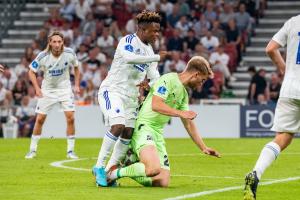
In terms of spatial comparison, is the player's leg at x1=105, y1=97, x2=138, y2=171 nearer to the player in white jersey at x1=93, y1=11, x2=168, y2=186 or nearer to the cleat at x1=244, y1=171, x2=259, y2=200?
the player in white jersey at x1=93, y1=11, x2=168, y2=186

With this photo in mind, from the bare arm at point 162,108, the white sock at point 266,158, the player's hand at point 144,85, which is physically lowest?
the white sock at point 266,158

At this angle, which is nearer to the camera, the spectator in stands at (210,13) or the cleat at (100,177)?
the cleat at (100,177)

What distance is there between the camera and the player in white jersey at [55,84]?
20.6 metres

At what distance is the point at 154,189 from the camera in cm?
1348

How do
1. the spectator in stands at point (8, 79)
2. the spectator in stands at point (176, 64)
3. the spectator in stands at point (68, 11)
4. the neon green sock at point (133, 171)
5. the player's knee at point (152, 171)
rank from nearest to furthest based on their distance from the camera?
the player's knee at point (152, 171) → the neon green sock at point (133, 171) → the spectator in stands at point (176, 64) → the spectator in stands at point (8, 79) → the spectator in stands at point (68, 11)

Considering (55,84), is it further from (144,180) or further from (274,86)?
(274,86)

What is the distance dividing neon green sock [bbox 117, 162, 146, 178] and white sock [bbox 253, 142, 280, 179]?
2037 millimetres

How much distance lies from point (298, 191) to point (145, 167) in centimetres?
198

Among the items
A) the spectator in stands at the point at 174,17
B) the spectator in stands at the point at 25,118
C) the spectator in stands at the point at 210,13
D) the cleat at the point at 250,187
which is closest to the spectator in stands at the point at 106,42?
the spectator in stands at the point at 174,17

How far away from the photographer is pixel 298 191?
13469 millimetres

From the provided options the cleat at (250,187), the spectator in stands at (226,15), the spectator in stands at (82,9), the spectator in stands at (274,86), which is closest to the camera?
the cleat at (250,187)

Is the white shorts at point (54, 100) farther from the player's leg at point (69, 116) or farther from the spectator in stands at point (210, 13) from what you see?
the spectator in stands at point (210, 13)

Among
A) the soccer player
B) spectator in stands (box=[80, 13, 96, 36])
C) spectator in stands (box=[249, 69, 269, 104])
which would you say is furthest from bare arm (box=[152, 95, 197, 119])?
spectator in stands (box=[80, 13, 96, 36])

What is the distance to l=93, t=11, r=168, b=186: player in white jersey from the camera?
1412cm
